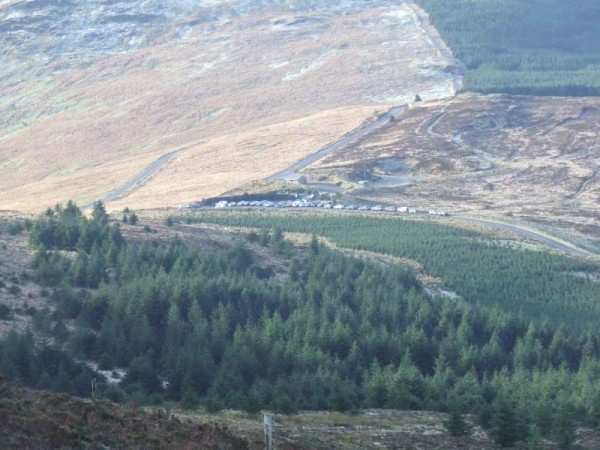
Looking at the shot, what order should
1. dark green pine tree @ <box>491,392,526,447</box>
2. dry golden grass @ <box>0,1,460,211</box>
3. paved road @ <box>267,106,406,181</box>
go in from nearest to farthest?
1. dark green pine tree @ <box>491,392,526,447</box>
2. paved road @ <box>267,106,406,181</box>
3. dry golden grass @ <box>0,1,460,211</box>

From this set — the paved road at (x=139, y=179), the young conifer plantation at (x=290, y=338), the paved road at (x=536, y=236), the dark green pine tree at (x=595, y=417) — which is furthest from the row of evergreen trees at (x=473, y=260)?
the dark green pine tree at (x=595, y=417)

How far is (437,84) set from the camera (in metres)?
184

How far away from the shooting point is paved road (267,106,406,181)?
5531 inches

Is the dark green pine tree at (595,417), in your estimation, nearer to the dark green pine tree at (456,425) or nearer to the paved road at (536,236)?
the dark green pine tree at (456,425)

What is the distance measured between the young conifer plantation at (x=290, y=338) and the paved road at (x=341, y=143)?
190ft

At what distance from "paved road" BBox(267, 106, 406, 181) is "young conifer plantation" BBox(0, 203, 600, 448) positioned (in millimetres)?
57934

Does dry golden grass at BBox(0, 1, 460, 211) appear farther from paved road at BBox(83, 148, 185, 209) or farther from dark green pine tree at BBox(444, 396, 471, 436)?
dark green pine tree at BBox(444, 396, 471, 436)

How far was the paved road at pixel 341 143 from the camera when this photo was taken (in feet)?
461

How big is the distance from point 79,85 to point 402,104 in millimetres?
55318

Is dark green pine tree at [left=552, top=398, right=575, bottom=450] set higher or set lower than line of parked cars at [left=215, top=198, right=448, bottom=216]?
higher

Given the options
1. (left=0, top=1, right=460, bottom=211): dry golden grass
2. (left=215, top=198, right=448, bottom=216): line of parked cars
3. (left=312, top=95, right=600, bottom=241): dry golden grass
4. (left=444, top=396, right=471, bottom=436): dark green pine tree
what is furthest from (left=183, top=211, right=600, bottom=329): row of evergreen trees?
(left=444, top=396, right=471, bottom=436): dark green pine tree

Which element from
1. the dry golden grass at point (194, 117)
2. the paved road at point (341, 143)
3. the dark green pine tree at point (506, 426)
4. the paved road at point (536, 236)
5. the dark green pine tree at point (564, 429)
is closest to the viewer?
the dark green pine tree at point (506, 426)

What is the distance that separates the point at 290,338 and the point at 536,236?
54804mm

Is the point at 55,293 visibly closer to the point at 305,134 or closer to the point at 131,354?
the point at 131,354
